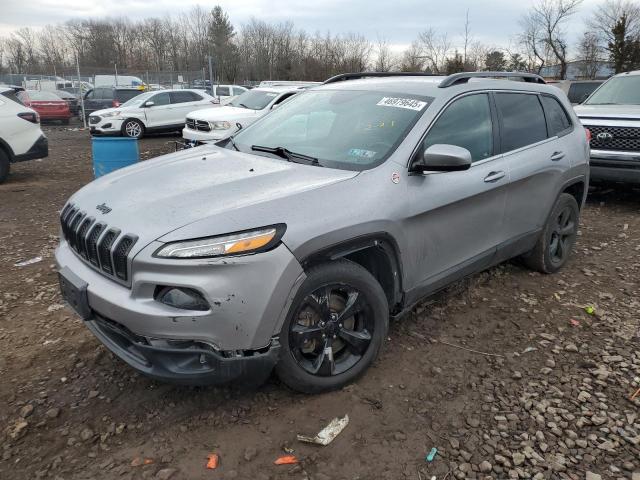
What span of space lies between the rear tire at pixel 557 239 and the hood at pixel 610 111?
3027 mm

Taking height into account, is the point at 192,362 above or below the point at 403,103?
below

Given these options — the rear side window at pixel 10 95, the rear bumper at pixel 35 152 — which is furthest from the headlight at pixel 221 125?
the rear side window at pixel 10 95

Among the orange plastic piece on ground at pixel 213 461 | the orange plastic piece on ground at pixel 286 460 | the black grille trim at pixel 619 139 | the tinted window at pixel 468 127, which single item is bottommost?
the orange plastic piece on ground at pixel 286 460

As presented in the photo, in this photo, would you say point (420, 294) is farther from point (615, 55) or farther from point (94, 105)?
point (615, 55)

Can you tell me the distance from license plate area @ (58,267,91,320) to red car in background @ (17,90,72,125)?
20.9m

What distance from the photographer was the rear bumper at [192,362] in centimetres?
234

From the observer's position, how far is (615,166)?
22.6ft

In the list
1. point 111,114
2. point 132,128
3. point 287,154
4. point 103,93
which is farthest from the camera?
point 103,93

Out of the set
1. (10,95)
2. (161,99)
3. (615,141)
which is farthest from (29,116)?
(615,141)

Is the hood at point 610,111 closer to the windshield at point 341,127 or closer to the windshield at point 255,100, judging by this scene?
the windshield at point 341,127

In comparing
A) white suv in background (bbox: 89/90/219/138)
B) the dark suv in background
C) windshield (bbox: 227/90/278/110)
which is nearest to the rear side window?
windshield (bbox: 227/90/278/110)

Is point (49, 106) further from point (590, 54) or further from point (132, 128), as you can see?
point (590, 54)

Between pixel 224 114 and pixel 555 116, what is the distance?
782 cm

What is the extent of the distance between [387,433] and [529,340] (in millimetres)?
1488
